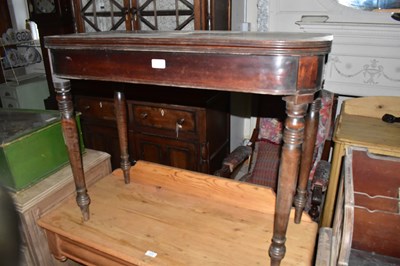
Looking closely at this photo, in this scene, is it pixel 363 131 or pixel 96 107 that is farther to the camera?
pixel 96 107

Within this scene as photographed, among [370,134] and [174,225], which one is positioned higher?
[370,134]

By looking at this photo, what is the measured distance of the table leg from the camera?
1.77 m

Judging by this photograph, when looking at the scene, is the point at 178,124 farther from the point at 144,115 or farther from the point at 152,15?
the point at 152,15

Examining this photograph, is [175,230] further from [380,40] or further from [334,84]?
[380,40]

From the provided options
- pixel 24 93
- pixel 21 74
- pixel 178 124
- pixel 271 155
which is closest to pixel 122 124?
pixel 178 124

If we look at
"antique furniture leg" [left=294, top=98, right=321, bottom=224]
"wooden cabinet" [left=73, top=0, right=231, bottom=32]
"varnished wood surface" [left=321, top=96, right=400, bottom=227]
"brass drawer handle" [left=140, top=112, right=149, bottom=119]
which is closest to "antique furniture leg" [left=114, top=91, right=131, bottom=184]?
"brass drawer handle" [left=140, top=112, right=149, bottom=119]

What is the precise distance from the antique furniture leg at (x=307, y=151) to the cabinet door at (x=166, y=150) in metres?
0.96

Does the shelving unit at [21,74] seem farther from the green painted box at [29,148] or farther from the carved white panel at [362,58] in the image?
the carved white panel at [362,58]

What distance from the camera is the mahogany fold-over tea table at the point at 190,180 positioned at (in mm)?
892

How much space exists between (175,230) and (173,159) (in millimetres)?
996

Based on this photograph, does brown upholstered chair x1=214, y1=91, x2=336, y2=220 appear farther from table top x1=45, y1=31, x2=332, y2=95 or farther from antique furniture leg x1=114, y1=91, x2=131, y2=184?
table top x1=45, y1=31, x2=332, y2=95

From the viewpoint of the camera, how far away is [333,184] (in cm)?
187

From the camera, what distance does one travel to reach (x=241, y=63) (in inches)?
35.6

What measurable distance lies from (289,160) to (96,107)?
1947mm
